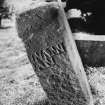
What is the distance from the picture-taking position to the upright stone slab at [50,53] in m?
2.31

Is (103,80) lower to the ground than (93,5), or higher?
lower

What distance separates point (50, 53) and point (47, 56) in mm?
49

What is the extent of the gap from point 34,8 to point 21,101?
1.47 m

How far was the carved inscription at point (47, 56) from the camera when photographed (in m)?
2.39

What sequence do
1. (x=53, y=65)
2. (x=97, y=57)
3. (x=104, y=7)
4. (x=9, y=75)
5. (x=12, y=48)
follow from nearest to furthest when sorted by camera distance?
(x=53, y=65) < (x=97, y=57) < (x=9, y=75) < (x=104, y=7) < (x=12, y=48)

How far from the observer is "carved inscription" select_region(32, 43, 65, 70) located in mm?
2395

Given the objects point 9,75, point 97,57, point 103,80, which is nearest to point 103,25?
point 97,57

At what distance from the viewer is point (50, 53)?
2424 mm

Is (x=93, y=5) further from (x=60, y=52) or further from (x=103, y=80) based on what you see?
(x=60, y=52)

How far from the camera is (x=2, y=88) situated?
3.69 meters

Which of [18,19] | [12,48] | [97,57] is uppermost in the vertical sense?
[18,19]

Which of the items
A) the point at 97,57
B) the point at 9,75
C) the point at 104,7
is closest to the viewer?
the point at 97,57

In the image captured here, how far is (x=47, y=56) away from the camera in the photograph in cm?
245

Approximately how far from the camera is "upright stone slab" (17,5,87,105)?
2.31 metres
